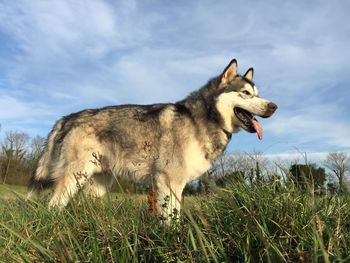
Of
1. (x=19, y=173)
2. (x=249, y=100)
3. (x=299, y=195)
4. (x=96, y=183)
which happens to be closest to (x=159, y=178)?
(x=96, y=183)

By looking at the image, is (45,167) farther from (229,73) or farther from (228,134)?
(229,73)

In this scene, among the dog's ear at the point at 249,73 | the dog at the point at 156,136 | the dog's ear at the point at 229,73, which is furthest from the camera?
the dog's ear at the point at 249,73

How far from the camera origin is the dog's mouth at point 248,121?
23.9ft

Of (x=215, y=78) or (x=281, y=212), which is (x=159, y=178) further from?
(x=281, y=212)

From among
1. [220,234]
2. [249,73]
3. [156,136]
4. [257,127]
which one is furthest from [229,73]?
[220,234]

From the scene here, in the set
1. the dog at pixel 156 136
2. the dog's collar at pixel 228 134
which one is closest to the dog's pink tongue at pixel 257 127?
the dog at pixel 156 136

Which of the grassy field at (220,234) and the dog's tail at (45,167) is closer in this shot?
the grassy field at (220,234)

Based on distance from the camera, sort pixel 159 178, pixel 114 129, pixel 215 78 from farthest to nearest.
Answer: pixel 215 78 < pixel 114 129 < pixel 159 178

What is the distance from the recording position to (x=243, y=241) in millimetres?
2768

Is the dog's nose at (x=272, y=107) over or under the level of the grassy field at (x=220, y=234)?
over

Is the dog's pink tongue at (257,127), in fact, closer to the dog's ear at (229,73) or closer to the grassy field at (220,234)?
the dog's ear at (229,73)

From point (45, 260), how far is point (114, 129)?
4.51m

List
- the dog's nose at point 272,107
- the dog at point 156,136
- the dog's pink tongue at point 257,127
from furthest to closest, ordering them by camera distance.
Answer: the dog's pink tongue at point 257,127
the dog's nose at point 272,107
the dog at point 156,136

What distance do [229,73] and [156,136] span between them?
6.33 feet
